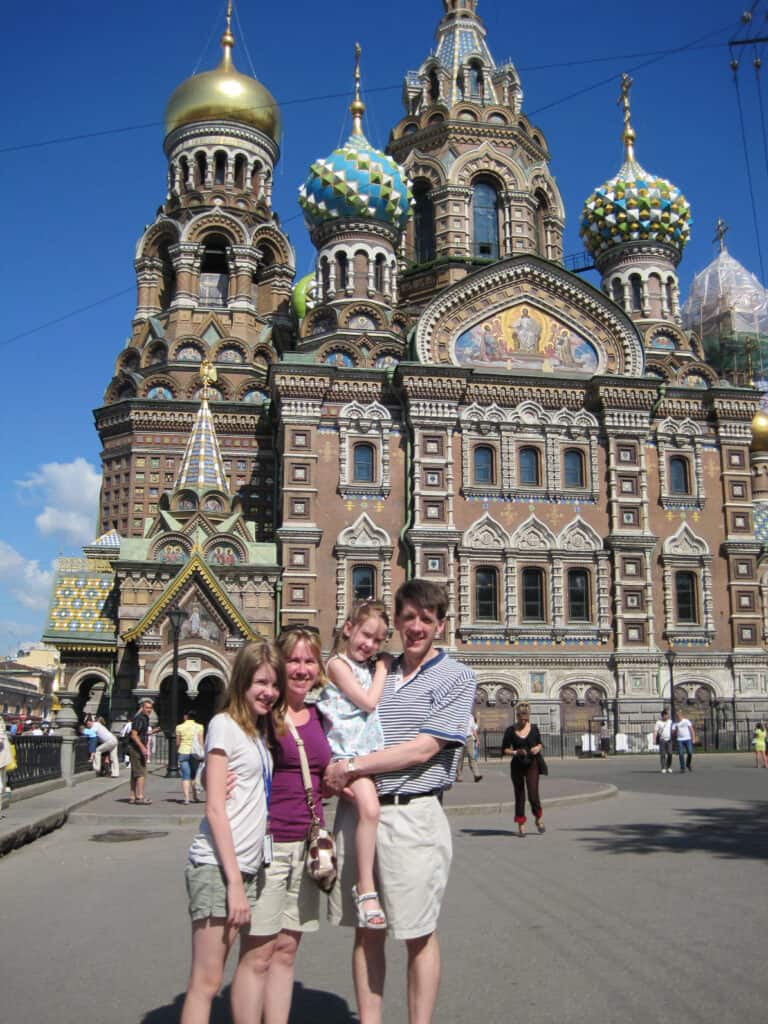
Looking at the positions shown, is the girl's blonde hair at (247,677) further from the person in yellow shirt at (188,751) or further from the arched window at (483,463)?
the arched window at (483,463)

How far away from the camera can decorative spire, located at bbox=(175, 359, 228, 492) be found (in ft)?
105

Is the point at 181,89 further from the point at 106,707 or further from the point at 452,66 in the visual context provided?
the point at 106,707

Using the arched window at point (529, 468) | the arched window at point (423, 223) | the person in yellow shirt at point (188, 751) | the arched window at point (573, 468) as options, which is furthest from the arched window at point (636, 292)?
the person in yellow shirt at point (188, 751)

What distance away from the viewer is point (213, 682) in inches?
1161

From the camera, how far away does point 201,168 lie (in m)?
41.7

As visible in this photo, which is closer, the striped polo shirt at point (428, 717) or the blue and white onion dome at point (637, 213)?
the striped polo shirt at point (428, 717)

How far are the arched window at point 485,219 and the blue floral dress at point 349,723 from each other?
35.9 m

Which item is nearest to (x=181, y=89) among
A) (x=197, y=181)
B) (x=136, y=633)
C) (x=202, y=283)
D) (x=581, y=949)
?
(x=197, y=181)

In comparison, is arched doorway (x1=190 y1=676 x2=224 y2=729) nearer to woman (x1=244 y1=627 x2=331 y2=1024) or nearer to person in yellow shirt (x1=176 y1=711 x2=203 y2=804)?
person in yellow shirt (x1=176 y1=711 x2=203 y2=804)

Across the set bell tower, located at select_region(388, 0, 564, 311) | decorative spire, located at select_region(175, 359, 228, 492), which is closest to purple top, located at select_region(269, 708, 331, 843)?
decorative spire, located at select_region(175, 359, 228, 492)

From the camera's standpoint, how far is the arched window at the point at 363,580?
1211 inches

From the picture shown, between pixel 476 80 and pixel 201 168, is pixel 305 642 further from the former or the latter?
pixel 476 80

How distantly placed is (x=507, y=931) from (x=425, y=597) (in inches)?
123

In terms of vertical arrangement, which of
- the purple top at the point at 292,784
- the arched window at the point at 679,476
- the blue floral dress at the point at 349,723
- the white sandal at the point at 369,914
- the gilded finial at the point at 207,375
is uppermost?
the gilded finial at the point at 207,375
